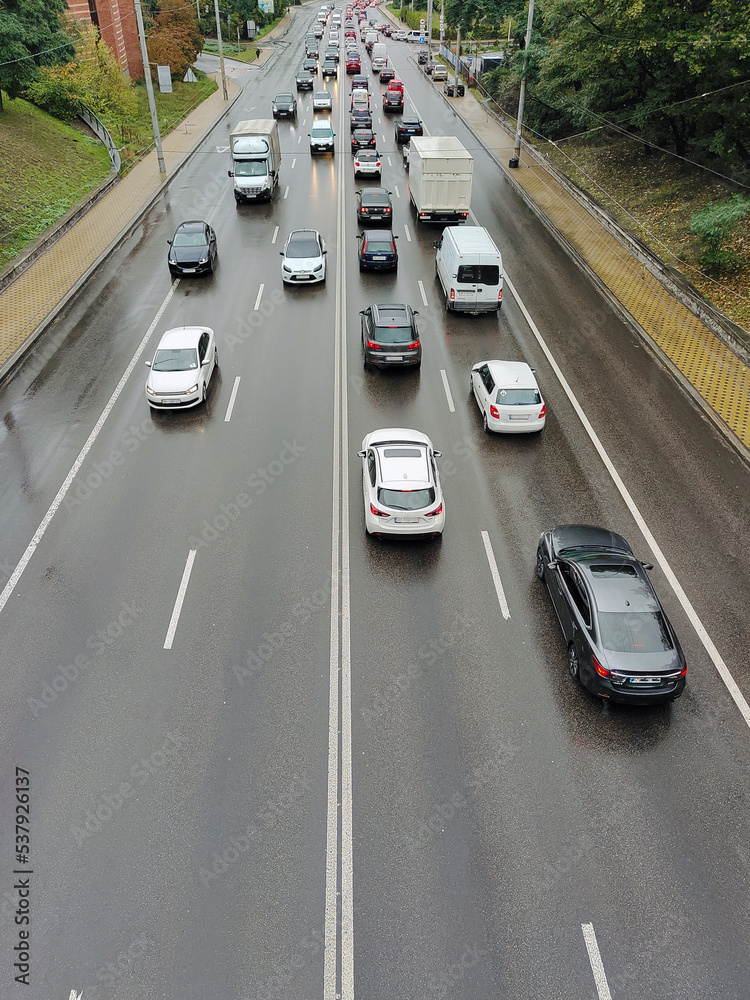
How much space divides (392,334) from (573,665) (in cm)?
1168

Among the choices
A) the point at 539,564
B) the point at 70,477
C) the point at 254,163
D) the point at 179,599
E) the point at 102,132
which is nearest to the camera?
the point at 179,599

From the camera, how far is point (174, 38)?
5672 centimetres

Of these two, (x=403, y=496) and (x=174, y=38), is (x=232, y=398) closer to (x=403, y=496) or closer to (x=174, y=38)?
(x=403, y=496)

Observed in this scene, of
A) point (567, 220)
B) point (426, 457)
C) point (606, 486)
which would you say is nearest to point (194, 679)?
point (426, 457)

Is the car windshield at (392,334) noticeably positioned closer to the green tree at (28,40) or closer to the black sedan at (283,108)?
the green tree at (28,40)

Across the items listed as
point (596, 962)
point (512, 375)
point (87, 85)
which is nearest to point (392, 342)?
point (512, 375)

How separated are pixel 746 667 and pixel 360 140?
40.2 metres

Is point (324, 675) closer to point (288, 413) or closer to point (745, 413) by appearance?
point (288, 413)

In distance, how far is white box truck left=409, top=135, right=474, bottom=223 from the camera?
1150 inches

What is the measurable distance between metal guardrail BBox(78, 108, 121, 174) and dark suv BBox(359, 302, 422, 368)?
26599 millimetres

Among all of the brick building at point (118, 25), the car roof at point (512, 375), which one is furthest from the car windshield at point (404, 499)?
the brick building at point (118, 25)

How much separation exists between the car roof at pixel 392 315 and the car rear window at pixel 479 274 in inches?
132

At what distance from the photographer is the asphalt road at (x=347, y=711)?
7.94 metres

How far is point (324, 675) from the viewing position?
446 inches
